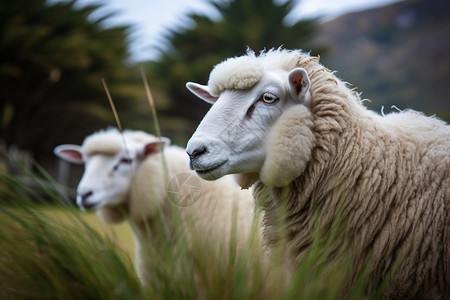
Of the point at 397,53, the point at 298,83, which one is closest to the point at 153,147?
the point at 298,83

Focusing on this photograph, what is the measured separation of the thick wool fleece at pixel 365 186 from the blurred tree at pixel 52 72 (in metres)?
10.4

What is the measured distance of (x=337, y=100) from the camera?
2033mm

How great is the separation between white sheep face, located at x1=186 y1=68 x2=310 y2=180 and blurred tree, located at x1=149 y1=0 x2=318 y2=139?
45.0 feet

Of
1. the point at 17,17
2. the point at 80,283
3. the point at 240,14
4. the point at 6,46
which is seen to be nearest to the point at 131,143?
the point at 80,283

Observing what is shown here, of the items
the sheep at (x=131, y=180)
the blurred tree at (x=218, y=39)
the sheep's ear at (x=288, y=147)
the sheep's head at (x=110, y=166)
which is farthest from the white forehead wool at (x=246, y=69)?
the blurred tree at (x=218, y=39)

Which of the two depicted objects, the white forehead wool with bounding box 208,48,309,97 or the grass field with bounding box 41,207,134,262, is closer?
the grass field with bounding box 41,207,134,262

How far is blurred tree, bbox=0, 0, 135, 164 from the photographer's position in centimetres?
1104

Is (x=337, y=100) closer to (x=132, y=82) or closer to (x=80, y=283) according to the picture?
(x=80, y=283)

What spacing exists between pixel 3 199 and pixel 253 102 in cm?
122

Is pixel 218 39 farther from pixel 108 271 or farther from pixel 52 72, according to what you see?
pixel 108 271

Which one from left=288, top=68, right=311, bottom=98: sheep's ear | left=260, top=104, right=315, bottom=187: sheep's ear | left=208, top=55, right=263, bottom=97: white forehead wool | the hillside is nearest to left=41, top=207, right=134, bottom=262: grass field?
left=260, top=104, right=315, bottom=187: sheep's ear

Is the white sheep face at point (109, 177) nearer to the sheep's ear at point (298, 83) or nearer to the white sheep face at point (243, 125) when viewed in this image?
the white sheep face at point (243, 125)

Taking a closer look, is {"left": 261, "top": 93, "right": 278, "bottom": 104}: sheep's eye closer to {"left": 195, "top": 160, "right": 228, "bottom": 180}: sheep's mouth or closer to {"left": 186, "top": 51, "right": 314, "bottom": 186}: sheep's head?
{"left": 186, "top": 51, "right": 314, "bottom": 186}: sheep's head

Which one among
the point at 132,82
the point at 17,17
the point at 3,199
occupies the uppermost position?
the point at 132,82
